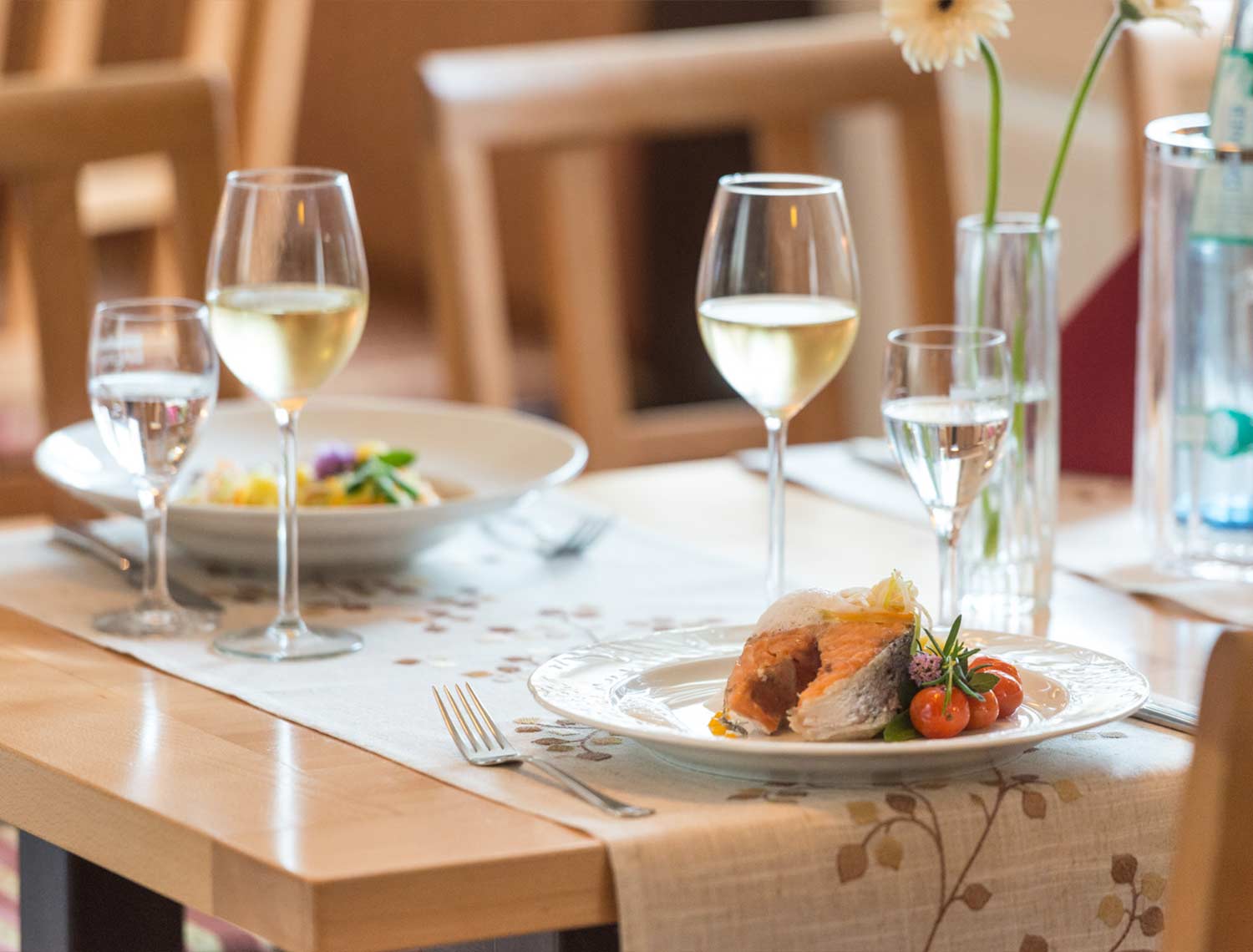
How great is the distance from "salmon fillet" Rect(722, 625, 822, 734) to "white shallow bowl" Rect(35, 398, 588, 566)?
0.38 meters

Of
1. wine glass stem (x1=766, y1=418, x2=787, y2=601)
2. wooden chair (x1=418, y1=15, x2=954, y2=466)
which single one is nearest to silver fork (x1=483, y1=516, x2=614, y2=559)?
wine glass stem (x1=766, y1=418, x2=787, y2=601)

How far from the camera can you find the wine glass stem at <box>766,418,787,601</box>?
109 centimetres

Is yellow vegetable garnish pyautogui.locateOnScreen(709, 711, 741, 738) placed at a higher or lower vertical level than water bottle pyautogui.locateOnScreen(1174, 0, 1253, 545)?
lower

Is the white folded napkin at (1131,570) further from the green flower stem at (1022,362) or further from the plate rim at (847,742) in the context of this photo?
the plate rim at (847,742)

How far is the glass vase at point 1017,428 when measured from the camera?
114 cm

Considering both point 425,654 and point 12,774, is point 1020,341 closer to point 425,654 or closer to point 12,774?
point 425,654

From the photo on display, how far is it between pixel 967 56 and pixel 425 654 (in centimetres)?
44

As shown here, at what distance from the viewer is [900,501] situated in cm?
142

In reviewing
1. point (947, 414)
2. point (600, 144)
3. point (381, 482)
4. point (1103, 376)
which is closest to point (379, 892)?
point (947, 414)

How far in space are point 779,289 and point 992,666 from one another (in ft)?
0.97

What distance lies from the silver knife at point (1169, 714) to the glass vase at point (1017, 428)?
19 cm

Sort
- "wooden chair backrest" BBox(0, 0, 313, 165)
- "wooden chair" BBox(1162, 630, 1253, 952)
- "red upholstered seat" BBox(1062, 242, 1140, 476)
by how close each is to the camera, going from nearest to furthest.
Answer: "wooden chair" BBox(1162, 630, 1253, 952)
"red upholstered seat" BBox(1062, 242, 1140, 476)
"wooden chair backrest" BBox(0, 0, 313, 165)

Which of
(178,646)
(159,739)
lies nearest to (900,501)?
(178,646)

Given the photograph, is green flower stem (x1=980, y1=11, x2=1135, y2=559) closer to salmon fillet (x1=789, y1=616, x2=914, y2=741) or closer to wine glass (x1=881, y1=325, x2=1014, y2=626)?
wine glass (x1=881, y1=325, x2=1014, y2=626)
